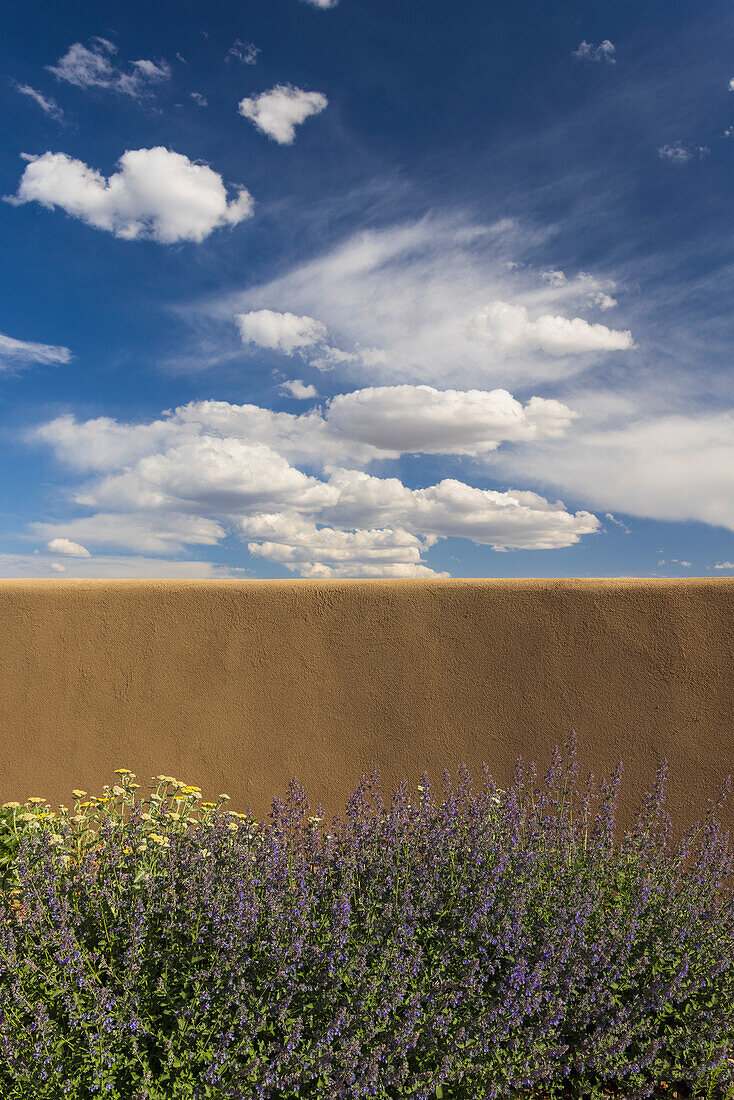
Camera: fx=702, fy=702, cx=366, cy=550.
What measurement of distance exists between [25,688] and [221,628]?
1.95 m

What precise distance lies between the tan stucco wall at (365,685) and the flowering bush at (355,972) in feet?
6.46

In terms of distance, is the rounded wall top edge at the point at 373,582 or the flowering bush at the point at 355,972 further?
the rounded wall top edge at the point at 373,582

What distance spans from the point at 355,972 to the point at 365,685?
3.06 m

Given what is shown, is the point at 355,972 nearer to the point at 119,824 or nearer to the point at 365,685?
the point at 119,824

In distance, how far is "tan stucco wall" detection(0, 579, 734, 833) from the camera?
4914mm

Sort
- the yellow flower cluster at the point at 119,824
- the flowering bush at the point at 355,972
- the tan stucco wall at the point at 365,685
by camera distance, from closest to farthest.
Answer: the flowering bush at the point at 355,972
the yellow flower cluster at the point at 119,824
the tan stucco wall at the point at 365,685

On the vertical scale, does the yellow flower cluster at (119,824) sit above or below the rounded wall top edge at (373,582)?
below

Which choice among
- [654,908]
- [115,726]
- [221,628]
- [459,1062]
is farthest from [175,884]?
[115,726]

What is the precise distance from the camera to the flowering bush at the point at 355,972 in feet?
6.68

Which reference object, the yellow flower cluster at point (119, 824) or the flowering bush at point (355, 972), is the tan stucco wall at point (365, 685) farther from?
the flowering bush at point (355, 972)

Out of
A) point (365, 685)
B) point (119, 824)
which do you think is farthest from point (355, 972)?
point (365, 685)

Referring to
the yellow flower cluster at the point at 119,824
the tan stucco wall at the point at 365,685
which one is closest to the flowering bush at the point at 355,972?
the yellow flower cluster at the point at 119,824

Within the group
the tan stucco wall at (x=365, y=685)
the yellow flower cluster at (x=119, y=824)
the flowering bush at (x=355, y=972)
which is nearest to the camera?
the flowering bush at (x=355, y=972)

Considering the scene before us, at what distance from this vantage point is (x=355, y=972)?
221cm
